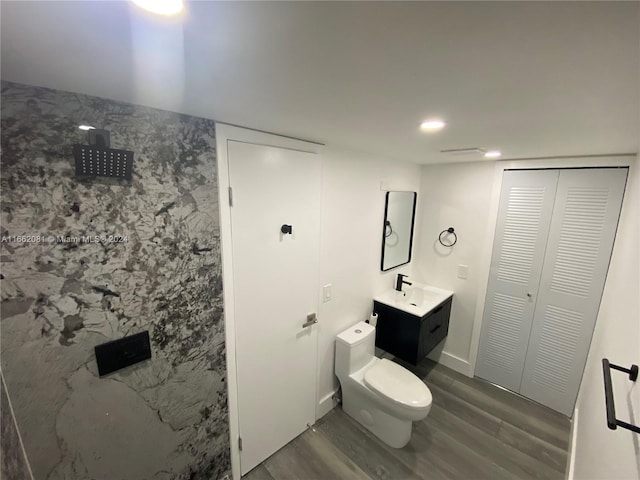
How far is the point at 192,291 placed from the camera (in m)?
1.34

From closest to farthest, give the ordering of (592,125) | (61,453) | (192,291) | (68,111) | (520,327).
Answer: (68,111) → (61,453) → (592,125) → (192,291) → (520,327)

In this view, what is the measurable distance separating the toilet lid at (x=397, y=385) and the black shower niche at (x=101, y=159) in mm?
2074

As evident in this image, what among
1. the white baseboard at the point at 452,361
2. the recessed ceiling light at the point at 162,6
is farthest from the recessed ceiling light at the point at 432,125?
the white baseboard at the point at 452,361

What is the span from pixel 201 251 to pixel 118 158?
53 cm

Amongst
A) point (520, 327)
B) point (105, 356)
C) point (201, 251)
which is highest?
point (201, 251)

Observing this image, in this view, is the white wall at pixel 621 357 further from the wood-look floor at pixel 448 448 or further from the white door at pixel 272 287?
the white door at pixel 272 287

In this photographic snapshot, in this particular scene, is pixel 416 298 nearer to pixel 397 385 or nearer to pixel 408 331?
pixel 408 331

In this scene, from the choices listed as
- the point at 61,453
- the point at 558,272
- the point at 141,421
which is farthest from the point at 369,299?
the point at 61,453

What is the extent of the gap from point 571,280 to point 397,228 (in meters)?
1.46

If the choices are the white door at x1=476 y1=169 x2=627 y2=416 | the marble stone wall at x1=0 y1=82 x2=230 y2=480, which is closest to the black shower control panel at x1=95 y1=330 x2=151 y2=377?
the marble stone wall at x1=0 y1=82 x2=230 y2=480

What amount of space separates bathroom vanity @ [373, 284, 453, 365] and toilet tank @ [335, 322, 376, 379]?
305 mm

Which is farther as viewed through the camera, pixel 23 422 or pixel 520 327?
pixel 520 327

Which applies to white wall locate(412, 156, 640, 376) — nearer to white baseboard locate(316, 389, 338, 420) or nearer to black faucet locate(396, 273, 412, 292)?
black faucet locate(396, 273, 412, 292)

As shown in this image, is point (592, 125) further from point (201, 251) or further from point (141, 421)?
point (141, 421)
